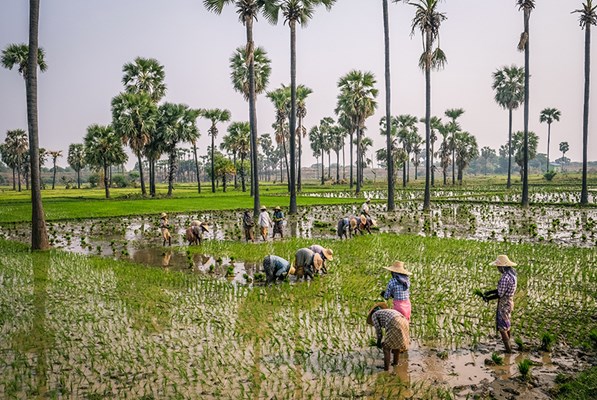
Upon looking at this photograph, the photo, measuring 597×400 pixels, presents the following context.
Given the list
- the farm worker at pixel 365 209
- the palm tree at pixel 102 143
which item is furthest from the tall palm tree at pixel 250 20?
the palm tree at pixel 102 143

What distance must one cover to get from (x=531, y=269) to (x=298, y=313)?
27.3 feet

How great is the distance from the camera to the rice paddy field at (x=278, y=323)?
22.0 feet

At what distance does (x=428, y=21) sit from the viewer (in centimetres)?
3303

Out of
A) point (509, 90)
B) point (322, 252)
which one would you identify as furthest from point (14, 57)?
point (509, 90)

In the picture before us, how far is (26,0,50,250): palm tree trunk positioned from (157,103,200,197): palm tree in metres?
37.2

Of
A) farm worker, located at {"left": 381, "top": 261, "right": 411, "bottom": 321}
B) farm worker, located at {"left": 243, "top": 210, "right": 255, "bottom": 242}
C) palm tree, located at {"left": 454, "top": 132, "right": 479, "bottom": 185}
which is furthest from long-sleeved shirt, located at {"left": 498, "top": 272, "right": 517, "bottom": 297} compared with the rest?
palm tree, located at {"left": 454, "top": 132, "right": 479, "bottom": 185}

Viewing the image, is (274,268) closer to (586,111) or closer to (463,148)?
(586,111)

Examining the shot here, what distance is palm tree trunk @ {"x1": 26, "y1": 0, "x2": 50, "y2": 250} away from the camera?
59.3 ft

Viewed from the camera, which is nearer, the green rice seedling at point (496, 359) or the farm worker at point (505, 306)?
the green rice seedling at point (496, 359)

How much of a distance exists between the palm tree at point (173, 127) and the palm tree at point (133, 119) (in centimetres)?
286

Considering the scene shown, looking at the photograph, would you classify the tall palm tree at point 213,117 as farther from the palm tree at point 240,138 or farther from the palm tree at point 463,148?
the palm tree at point 463,148

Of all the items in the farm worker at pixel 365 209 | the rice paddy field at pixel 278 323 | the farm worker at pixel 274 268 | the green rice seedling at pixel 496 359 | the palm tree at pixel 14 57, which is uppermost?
the palm tree at pixel 14 57

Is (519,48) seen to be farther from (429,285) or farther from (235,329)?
(235,329)

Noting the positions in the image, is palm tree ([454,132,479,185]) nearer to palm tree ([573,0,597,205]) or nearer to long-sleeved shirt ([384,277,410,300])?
palm tree ([573,0,597,205])
